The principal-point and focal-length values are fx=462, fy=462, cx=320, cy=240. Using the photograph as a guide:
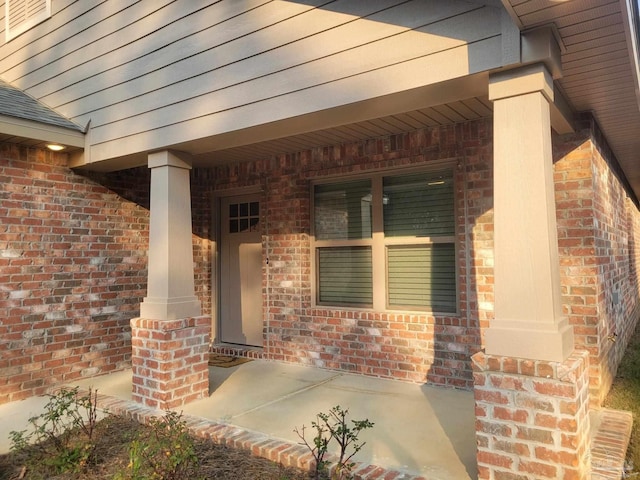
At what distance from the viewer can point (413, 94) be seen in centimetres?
300

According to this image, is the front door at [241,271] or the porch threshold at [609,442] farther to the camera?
the front door at [241,271]

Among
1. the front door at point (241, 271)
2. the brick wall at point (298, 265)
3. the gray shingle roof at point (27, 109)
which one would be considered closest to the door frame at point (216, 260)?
the front door at point (241, 271)

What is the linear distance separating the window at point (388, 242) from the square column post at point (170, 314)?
175 centimetres

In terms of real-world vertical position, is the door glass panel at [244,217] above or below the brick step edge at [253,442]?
above

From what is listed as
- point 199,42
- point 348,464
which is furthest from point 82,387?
point 199,42

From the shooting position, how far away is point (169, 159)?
432 cm

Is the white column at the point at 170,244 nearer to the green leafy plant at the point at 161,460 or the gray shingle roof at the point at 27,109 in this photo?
the gray shingle roof at the point at 27,109

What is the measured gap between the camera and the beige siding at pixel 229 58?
2836mm

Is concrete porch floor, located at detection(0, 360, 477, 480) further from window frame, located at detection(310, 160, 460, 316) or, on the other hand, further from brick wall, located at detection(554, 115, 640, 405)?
brick wall, located at detection(554, 115, 640, 405)

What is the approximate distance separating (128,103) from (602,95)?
420 centimetres

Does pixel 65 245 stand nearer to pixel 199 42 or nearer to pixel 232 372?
pixel 232 372

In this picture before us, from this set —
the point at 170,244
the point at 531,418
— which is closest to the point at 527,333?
the point at 531,418

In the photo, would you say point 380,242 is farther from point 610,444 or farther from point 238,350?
point 610,444

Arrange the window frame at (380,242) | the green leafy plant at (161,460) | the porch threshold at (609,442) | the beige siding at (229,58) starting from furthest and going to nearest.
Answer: the window frame at (380,242) → the beige siding at (229,58) → the porch threshold at (609,442) → the green leafy plant at (161,460)
